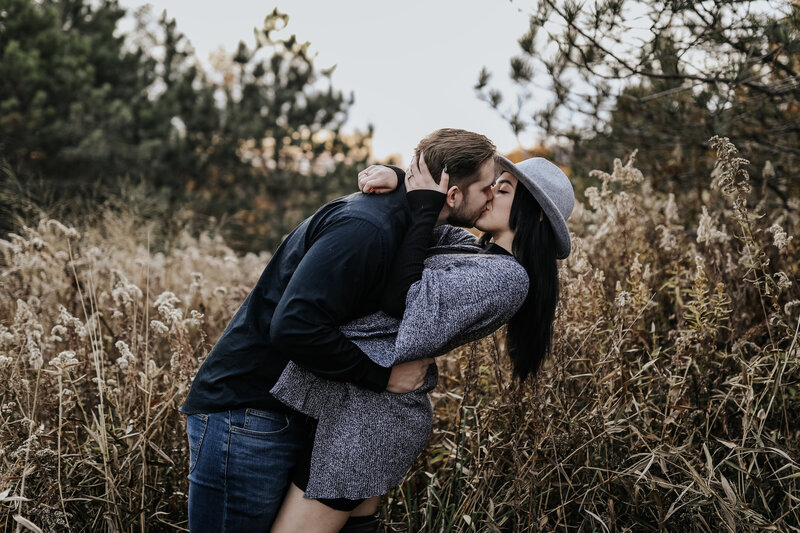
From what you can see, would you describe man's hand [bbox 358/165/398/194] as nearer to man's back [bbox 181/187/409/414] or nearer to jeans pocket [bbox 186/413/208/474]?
man's back [bbox 181/187/409/414]

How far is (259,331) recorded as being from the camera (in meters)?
2.07

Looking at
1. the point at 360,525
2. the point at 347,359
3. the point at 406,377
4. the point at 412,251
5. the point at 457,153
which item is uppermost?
the point at 457,153

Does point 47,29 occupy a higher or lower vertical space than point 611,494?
higher

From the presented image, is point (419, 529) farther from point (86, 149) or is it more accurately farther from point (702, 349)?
point (86, 149)

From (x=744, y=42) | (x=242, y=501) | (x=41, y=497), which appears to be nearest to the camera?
(x=242, y=501)

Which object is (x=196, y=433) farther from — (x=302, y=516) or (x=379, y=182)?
(x=379, y=182)

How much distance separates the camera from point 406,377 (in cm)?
206

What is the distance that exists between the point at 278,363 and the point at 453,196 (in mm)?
768

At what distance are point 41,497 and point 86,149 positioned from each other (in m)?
11.5

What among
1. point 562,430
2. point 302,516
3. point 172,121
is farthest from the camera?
point 172,121

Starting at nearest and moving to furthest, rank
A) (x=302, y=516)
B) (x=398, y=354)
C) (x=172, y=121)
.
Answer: (x=398, y=354), (x=302, y=516), (x=172, y=121)

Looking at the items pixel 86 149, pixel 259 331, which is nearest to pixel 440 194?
pixel 259 331

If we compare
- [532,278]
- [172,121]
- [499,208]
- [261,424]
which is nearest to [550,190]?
[499,208]

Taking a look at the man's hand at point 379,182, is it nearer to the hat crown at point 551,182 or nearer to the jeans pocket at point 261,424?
the hat crown at point 551,182
